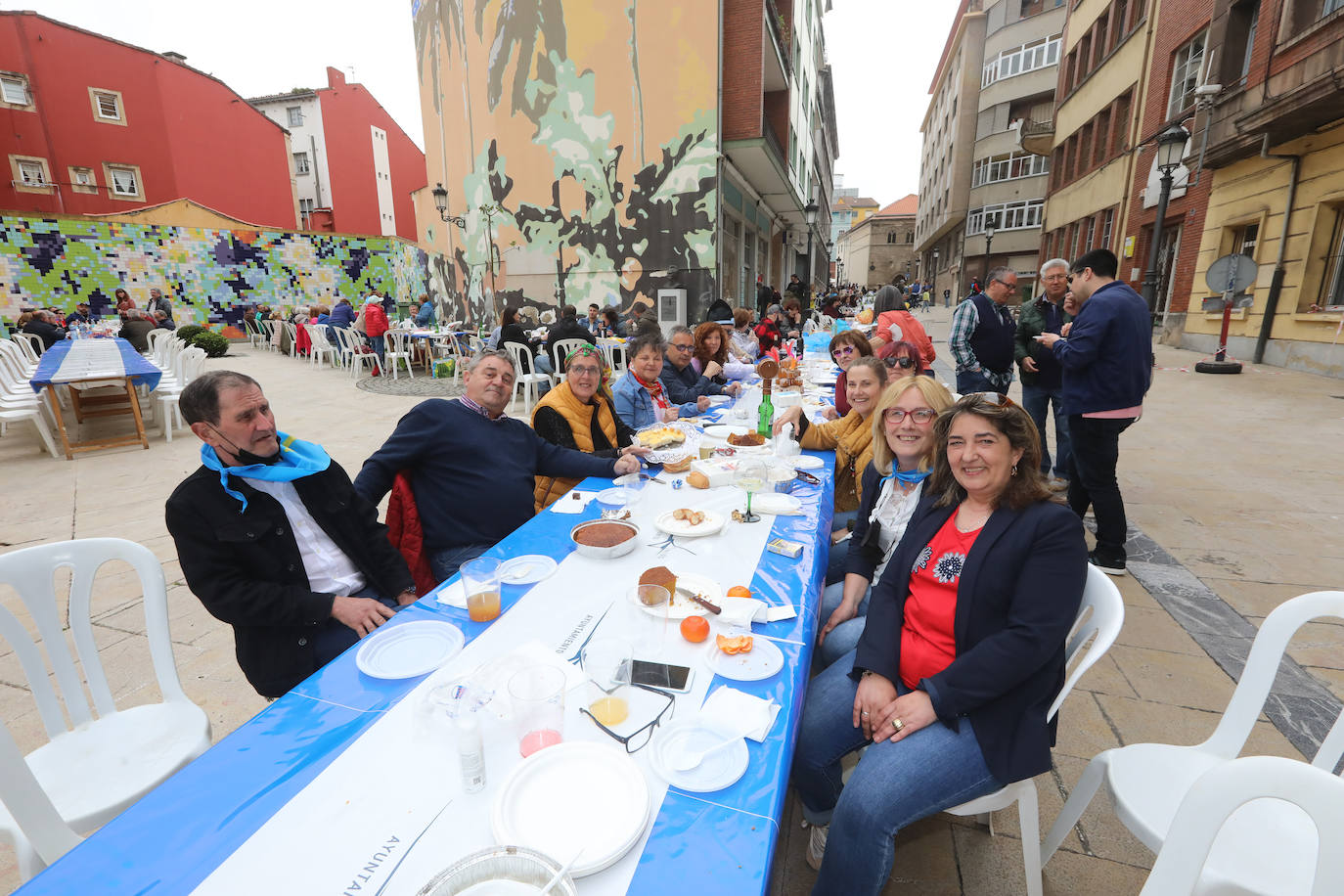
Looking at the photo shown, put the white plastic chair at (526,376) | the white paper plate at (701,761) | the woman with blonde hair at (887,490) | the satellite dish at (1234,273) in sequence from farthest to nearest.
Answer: the satellite dish at (1234,273)
the white plastic chair at (526,376)
the woman with blonde hair at (887,490)
the white paper plate at (701,761)

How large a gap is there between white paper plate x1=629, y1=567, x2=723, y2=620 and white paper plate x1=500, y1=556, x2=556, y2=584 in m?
0.37

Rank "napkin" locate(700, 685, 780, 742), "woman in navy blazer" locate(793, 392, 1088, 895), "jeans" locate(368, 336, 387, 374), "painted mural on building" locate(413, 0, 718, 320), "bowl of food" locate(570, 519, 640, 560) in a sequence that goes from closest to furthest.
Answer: "napkin" locate(700, 685, 780, 742) → "woman in navy blazer" locate(793, 392, 1088, 895) → "bowl of food" locate(570, 519, 640, 560) → "painted mural on building" locate(413, 0, 718, 320) → "jeans" locate(368, 336, 387, 374)

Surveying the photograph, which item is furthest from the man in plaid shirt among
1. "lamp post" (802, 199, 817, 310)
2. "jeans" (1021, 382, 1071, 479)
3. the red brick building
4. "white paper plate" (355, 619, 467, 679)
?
the red brick building

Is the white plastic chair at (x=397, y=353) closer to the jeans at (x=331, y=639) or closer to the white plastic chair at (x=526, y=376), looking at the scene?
the white plastic chair at (x=526, y=376)

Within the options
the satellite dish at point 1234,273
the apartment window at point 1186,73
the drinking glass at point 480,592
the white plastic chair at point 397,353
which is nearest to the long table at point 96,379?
the white plastic chair at point 397,353

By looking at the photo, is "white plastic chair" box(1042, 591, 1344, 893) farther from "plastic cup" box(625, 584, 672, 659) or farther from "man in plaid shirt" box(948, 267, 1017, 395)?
"man in plaid shirt" box(948, 267, 1017, 395)

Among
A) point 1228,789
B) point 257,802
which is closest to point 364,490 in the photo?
point 257,802

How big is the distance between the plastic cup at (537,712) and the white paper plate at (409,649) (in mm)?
295

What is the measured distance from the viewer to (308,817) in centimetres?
102

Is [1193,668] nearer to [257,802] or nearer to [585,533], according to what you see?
[585,533]

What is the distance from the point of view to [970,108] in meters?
30.5

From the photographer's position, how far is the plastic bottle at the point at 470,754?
3.42 feet

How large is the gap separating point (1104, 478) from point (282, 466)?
4278mm

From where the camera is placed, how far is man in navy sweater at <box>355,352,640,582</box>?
2.53m
